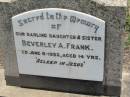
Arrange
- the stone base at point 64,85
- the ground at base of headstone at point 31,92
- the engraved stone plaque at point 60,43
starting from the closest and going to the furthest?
the engraved stone plaque at point 60,43 → the stone base at point 64,85 → the ground at base of headstone at point 31,92

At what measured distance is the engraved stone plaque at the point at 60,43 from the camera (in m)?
3.34

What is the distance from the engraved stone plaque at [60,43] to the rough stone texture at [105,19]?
0.06 meters

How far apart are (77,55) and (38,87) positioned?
63 centimetres

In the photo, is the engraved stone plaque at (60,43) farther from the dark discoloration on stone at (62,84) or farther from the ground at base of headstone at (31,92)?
→ the ground at base of headstone at (31,92)

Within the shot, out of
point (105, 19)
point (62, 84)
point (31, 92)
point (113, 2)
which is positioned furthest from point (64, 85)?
point (113, 2)

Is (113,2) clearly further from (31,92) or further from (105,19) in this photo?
(31,92)

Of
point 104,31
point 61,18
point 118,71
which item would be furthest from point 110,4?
point 118,71

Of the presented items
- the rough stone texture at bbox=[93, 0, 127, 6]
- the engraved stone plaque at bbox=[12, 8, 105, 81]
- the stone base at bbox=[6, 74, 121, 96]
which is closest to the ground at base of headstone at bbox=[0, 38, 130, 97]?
the stone base at bbox=[6, 74, 121, 96]

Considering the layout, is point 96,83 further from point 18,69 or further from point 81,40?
point 18,69

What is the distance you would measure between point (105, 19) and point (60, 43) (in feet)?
1.64

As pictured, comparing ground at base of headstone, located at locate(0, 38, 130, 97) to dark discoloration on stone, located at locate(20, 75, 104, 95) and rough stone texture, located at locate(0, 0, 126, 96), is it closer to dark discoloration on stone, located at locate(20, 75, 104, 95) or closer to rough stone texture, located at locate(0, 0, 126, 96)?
dark discoloration on stone, located at locate(20, 75, 104, 95)

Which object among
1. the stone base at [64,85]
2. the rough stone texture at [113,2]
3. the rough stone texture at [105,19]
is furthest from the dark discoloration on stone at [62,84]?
the rough stone texture at [113,2]

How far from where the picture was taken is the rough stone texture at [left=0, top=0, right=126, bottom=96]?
10.7 ft

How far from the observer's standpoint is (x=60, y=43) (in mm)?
3475
